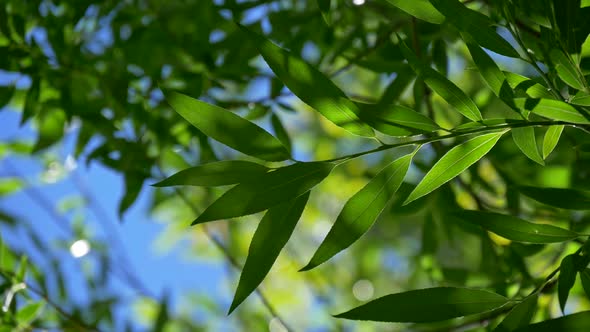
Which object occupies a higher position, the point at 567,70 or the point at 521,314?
the point at 567,70

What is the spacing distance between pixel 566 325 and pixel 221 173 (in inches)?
7.2

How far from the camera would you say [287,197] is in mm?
381

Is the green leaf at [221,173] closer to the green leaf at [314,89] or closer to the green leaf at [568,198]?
the green leaf at [314,89]

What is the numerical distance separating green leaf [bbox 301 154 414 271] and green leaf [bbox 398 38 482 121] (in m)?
0.04

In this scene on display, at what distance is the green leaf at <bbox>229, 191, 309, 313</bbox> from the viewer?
1.26 feet

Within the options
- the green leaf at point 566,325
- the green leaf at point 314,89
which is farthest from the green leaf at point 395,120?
the green leaf at point 566,325

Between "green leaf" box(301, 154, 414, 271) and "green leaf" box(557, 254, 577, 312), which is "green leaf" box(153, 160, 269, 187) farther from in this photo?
"green leaf" box(557, 254, 577, 312)

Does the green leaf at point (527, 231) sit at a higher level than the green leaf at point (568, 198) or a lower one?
lower

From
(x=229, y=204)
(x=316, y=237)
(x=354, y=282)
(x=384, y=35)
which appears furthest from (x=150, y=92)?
(x=316, y=237)

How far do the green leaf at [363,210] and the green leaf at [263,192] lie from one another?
0.03 metres

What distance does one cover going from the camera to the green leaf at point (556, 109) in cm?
35

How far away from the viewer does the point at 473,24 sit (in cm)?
38

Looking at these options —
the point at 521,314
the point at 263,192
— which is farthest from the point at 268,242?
the point at 521,314

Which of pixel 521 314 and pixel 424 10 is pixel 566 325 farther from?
pixel 424 10
